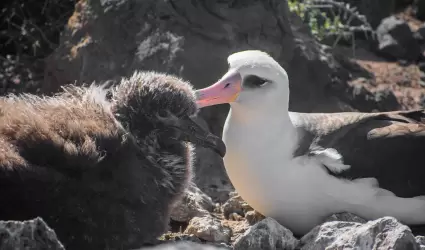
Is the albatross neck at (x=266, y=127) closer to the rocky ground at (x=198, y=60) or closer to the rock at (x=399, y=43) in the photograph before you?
the rocky ground at (x=198, y=60)

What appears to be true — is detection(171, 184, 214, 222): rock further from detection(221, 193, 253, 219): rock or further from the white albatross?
the white albatross

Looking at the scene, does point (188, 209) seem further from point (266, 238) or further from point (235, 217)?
point (266, 238)

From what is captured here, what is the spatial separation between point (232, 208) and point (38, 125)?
191 cm

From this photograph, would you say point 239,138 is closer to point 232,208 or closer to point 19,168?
point 232,208

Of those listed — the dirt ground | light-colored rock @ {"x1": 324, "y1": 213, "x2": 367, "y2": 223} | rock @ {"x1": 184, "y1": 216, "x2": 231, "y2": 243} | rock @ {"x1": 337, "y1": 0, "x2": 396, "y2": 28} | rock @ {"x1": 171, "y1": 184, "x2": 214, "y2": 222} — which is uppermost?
rock @ {"x1": 337, "y1": 0, "x2": 396, "y2": 28}

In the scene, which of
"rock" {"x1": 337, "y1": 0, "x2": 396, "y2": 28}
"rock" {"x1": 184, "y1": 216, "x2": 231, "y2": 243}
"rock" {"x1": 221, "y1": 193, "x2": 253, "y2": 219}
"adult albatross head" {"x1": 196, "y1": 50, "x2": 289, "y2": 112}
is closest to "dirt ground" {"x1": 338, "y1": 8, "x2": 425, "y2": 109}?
"rock" {"x1": 337, "y1": 0, "x2": 396, "y2": 28}

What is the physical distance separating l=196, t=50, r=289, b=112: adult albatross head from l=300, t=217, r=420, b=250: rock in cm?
115

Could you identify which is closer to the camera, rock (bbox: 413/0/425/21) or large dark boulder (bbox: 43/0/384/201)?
large dark boulder (bbox: 43/0/384/201)

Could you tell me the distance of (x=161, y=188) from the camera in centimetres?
436

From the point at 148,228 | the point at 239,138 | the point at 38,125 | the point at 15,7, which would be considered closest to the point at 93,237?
the point at 148,228

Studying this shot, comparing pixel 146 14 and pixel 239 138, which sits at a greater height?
pixel 146 14

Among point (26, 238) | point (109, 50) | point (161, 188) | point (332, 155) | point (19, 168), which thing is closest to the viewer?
point (26, 238)

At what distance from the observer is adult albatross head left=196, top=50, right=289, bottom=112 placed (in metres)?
4.94

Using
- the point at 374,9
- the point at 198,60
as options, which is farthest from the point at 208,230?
the point at 374,9
